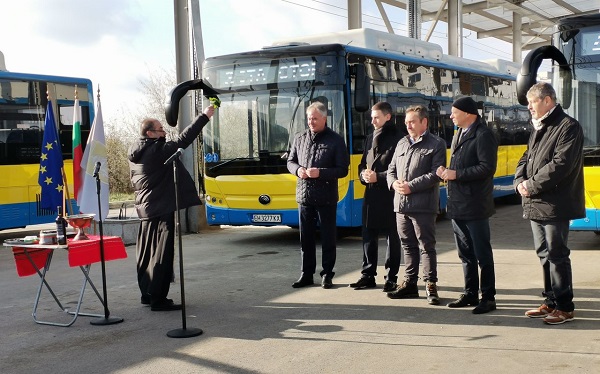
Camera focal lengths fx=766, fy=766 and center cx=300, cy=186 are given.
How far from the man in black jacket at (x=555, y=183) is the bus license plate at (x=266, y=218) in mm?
5947

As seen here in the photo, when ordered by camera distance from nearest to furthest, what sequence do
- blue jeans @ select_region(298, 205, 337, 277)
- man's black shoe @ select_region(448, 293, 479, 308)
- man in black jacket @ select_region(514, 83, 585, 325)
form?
man in black jacket @ select_region(514, 83, 585, 325) → man's black shoe @ select_region(448, 293, 479, 308) → blue jeans @ select_region(298, 205, 337, 277)

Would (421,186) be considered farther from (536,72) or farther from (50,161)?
(50,161)

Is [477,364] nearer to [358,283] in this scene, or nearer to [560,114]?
[560,114]

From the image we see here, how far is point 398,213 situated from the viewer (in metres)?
7.52

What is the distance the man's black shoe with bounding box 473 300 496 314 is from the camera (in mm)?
6754

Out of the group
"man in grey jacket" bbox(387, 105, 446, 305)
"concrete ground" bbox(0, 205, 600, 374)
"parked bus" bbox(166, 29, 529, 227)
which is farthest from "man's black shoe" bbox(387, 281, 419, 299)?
"parked bus" bbox(166, 29, 529, 227)

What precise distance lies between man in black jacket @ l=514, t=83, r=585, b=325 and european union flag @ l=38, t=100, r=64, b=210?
608 centimetres

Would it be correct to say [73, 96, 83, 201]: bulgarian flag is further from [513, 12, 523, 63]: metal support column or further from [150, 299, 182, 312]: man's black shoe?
[513, 12, 523, 63]: metal support column

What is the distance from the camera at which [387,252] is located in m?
8.09

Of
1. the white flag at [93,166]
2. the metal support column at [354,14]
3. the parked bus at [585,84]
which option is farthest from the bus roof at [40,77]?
the parked bus at [585,84]

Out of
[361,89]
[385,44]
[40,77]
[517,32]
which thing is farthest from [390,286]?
[517,32]

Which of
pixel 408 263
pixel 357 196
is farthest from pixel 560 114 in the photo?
pixel 357 196

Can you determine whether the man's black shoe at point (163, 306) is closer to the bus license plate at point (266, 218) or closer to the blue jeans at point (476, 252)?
A: the blue jeans at point (476, 252)

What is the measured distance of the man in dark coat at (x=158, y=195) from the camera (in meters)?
7.39
